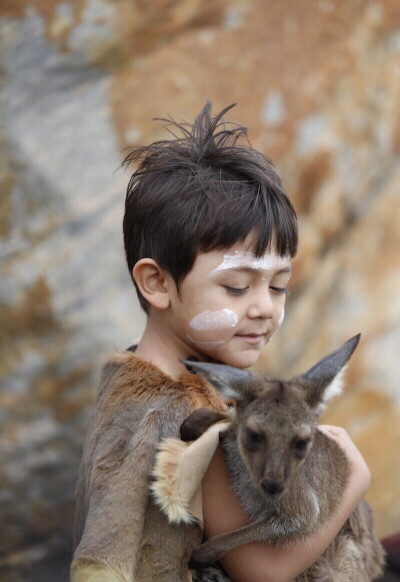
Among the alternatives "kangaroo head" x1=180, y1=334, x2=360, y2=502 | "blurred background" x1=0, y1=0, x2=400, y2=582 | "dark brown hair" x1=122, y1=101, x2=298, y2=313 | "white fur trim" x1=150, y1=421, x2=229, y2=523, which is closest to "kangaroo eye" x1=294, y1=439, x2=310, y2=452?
"kangaroo head" x1=180, y1=334, x2=360, y2=502

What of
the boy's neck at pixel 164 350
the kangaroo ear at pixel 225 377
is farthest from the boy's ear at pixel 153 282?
the kangaroo ear at pixel 225 377

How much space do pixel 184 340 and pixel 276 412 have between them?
1.68 ft

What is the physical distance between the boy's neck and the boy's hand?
525 millimetres

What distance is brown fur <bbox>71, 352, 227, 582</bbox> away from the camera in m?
1.91

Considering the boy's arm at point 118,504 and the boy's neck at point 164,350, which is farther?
the boy's neck at point 164,350

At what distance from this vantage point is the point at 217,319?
2.24 metres

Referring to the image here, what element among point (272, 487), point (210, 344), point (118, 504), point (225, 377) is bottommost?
point (118, 504)

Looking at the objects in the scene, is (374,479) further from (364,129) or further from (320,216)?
(364,129)

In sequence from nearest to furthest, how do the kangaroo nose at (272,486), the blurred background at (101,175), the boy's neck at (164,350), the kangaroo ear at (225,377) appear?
the kangaroo nose at (272,486) → the kangaroo ear at (225,377) → the boy's neck at (164,350) → the blurred background at (101,175)

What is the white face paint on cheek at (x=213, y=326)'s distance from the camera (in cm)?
224

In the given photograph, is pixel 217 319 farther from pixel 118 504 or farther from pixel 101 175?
pixel 101 175

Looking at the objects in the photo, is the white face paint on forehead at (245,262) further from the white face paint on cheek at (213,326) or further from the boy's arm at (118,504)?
the boy's arm at (118,504)

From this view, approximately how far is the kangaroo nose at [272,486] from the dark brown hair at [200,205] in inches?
27.7

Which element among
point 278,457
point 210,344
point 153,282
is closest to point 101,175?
point 153,282
